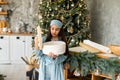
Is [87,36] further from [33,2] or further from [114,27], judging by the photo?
[33,2]

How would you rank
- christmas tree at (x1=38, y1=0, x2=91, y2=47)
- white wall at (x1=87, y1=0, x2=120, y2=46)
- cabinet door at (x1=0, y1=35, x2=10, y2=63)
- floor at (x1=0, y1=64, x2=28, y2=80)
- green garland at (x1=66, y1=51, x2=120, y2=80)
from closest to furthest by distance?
green garland at (x1=66, y1=51, x2=120, y2=80)
white wall at (x1=87, y1=0, x2=120, y2=46)
christmas tree at (x1=38, y1=0, x2=91, y2=47)
floor at (x1=0, y1=64, x2=28, y2=80)
cabinet door at (x1=0, y1=35, x2=10, y2=63)

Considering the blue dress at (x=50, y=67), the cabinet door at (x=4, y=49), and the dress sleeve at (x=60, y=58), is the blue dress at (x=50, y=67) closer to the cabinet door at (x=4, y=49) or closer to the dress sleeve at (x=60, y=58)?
the dress sleeve at (x=60, y=58)

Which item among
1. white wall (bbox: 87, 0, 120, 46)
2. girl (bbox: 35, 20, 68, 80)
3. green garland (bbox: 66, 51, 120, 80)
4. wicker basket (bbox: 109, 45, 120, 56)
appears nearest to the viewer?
green garland (bbox: 66, 51, 120, 80)

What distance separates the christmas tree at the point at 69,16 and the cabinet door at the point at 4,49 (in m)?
1.73

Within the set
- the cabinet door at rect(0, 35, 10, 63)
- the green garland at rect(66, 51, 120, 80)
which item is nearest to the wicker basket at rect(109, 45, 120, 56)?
the green garland at rect(66, 51, 120, 80)

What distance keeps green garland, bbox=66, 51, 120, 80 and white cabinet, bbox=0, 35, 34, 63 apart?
12.8 feet

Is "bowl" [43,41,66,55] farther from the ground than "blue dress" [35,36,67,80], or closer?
farther from the ground

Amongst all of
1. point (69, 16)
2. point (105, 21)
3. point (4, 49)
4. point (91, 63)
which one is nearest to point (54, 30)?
point (91, 63)

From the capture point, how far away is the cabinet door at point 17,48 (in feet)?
21.1

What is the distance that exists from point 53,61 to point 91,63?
398 mm

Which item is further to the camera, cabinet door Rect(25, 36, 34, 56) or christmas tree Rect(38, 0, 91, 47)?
cabinet door Rect(25, 36, 34, 56)

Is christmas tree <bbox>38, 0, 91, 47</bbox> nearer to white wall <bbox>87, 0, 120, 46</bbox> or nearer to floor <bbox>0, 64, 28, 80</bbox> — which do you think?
white wall <bbox>87, 0, 120, 46</bbox>

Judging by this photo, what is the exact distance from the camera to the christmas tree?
493cm

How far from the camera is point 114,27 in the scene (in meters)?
4.53
